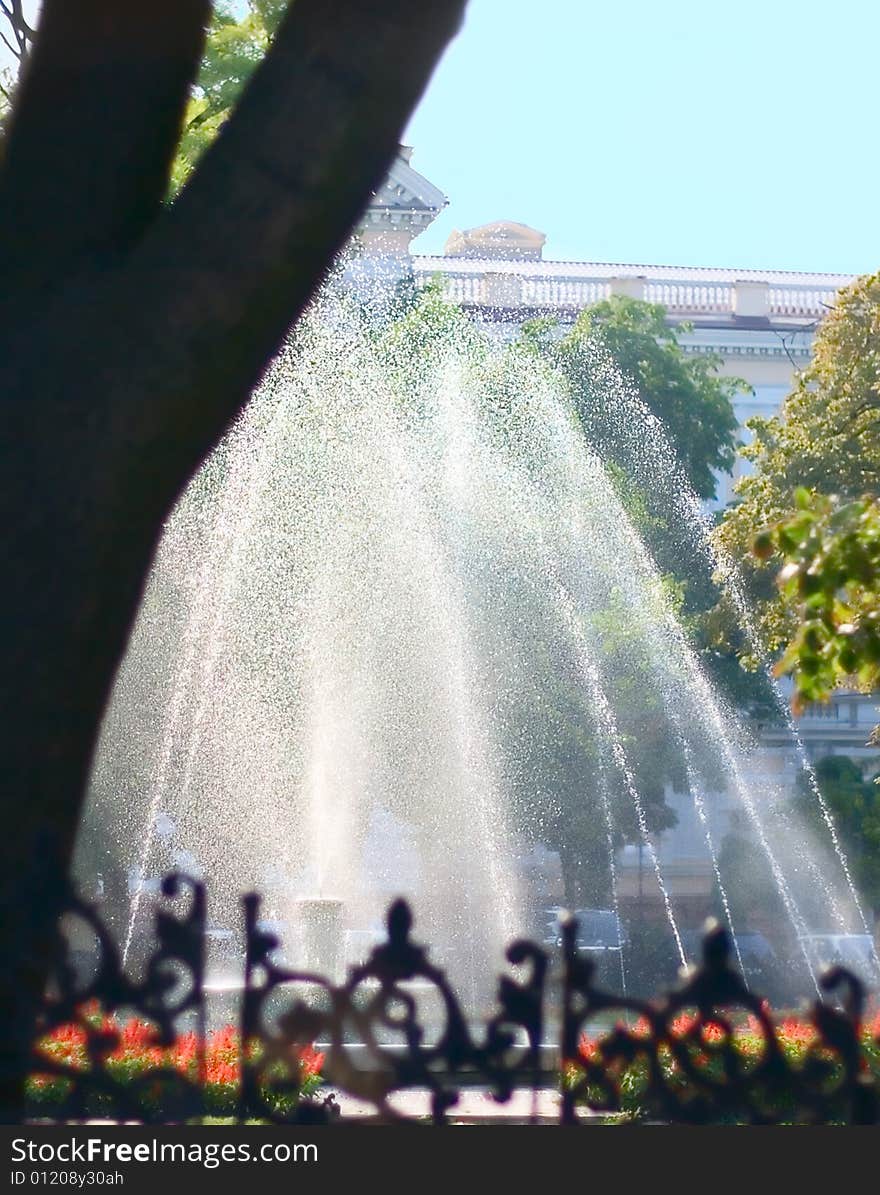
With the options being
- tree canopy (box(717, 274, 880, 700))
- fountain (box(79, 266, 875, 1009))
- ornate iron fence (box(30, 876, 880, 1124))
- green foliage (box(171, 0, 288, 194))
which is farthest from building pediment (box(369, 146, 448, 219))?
ornate iron fence (box(30, 876, 880, 1124))

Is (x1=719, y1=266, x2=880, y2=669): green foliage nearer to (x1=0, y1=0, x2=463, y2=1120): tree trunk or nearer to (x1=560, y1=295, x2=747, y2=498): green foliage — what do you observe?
(x1=560, y1=295, x2=747, y2=498): green foliage

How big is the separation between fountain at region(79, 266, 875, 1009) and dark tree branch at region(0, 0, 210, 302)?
36.5 ft

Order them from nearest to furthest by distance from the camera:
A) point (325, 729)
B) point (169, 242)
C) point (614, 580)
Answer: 1. point (169, 242)
2. point (325, 729)
3. point (614, 580)

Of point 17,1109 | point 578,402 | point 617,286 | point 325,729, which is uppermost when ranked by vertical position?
point 617,286

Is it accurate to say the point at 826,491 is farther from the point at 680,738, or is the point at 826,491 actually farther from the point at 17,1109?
the point at 17,1109

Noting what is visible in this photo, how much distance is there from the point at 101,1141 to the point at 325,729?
623 inches

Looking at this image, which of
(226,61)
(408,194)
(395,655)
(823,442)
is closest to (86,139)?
(226,61)

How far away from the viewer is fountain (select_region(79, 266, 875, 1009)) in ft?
57.4

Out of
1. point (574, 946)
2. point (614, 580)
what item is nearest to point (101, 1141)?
point (574, 946)

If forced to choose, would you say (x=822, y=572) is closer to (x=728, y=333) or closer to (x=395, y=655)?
(x=395, y=655)

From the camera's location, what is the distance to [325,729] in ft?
61.9

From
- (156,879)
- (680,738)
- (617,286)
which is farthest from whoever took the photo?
(617,286)

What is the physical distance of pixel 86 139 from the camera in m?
3.45

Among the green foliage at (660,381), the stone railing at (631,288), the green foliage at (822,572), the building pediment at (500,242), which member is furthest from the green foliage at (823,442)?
the building pediment at (500,242)
